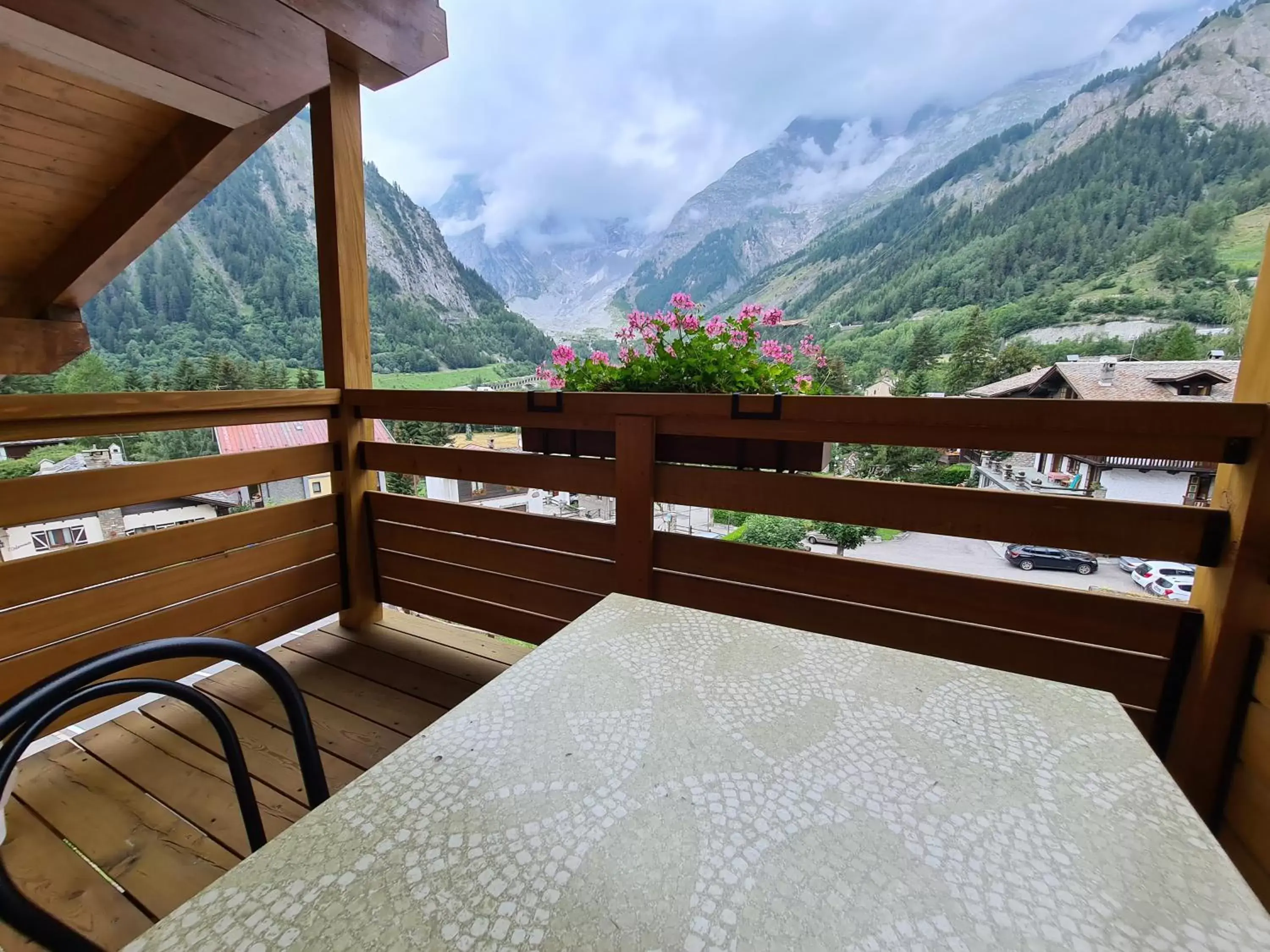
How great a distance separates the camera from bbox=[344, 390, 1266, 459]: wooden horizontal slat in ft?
3.51

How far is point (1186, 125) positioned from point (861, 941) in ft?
6.52

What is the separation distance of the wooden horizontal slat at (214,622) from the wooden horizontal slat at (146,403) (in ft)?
2.08

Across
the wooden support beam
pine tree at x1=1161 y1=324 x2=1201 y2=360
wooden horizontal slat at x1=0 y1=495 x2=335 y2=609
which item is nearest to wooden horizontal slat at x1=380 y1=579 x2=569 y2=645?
wooden horizontal slat at x1=0 y1=495 x2=335 y2=609

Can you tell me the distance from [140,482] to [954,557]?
2.33 metres

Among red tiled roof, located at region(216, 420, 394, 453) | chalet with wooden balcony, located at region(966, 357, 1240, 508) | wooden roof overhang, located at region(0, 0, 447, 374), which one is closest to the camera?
chalet with wooden balcony, located at region(966, 357, 1240, 508)

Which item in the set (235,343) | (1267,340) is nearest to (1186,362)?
(1267,340)

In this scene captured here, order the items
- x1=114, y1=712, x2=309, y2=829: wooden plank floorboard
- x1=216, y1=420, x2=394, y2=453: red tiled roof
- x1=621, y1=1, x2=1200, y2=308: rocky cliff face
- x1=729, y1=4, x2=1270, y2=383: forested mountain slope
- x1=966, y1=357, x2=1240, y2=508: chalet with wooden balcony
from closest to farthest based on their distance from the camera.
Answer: x1=966, y1=357, x2=1240, y2=508: chalet with wooden balcony → x1=729, y1=4, x2=1270, y2=383: forested mountain slope → x1=114, y1=712, x2=309, y2=829: wooden plank floorboard → x1=621, y1=1, x2=1200, y2=308: rocky cliff face → x1=216, y1=420, x2=394, y2=453: red tiled roof

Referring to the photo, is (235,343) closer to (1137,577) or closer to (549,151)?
(549,151)

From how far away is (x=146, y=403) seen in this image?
158 centimetres

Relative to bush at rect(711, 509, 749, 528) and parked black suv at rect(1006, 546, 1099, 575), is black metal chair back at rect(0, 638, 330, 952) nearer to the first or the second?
bush at rect(711, 509, 749, 528)

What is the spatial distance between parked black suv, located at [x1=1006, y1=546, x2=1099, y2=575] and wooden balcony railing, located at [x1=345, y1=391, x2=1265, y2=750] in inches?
1.9

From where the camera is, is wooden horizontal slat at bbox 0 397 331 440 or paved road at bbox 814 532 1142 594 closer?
paved road at bbox 814 532 1142 594

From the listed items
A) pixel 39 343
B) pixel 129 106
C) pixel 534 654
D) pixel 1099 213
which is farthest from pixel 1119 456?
pixel 39 343

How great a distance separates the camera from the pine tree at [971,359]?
1.40 metres
